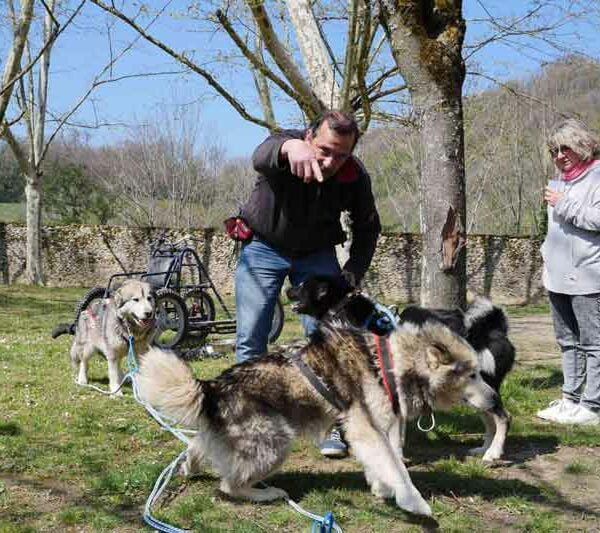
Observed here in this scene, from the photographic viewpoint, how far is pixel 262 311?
4.10 m

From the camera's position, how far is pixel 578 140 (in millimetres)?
4703

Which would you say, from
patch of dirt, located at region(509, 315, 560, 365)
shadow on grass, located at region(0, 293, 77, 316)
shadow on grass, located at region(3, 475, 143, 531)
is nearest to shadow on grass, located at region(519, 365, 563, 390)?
patch of dirt, located at region(509, 315, 560, 365)

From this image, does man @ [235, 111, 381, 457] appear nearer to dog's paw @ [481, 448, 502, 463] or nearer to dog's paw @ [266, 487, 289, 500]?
dog's paw @ [266, 487, 289, 500]

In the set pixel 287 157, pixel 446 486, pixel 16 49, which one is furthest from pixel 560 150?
pixel 16 49

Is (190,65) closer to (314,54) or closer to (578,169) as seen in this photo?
(314,54)

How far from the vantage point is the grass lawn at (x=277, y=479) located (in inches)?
129

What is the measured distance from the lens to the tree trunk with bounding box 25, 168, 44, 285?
798 inches

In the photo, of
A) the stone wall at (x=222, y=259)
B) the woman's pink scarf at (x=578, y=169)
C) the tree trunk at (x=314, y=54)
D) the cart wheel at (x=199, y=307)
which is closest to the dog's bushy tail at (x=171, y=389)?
the woman's pink scarf at (x=578, y=169)

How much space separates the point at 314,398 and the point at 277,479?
0.76m

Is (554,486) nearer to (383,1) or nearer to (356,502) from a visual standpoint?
(356,502)

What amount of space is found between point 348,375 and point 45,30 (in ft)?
58.5

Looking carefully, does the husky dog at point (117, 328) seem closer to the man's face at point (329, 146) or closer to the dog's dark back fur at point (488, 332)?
the dog's dark back fur at point (488, 332)

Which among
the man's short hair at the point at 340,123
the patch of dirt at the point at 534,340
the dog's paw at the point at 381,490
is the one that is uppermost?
the man's short hair at the point at 340,123

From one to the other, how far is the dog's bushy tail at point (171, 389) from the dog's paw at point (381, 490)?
101cm
